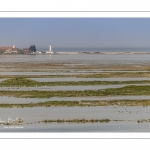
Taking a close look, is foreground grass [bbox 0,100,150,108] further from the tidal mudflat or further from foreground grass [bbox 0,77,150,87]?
foreground grass [bbox 0,77,150,87]

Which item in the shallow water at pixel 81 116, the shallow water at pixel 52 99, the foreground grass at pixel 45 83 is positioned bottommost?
the shallow water at pixel 81 116

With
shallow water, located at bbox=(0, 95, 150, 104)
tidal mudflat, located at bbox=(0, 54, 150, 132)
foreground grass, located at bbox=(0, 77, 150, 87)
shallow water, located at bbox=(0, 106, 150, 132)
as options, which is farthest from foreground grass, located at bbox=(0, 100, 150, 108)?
foreground grass, located at bbox=(0, 77, 150, 87)

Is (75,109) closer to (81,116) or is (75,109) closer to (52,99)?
(81,116)

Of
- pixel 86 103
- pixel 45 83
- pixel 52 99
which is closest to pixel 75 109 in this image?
pixel 86 103

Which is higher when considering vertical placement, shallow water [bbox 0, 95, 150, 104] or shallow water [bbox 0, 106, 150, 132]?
shallow water [bbox 0, 95, 150, 104]

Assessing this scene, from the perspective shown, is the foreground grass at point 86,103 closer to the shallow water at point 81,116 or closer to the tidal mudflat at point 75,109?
the tidal mudflat at point 75,109

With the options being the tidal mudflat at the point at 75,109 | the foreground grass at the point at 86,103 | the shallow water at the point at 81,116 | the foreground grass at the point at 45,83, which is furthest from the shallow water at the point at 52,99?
the foreground grass at the point at 45,83

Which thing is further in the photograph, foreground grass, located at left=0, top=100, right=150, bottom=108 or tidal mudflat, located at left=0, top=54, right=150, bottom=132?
foreground grass, located at left=0, top=100, right=150, bottom=108

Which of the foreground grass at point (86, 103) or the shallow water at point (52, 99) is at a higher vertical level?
the shallow water at point (52, 99)
